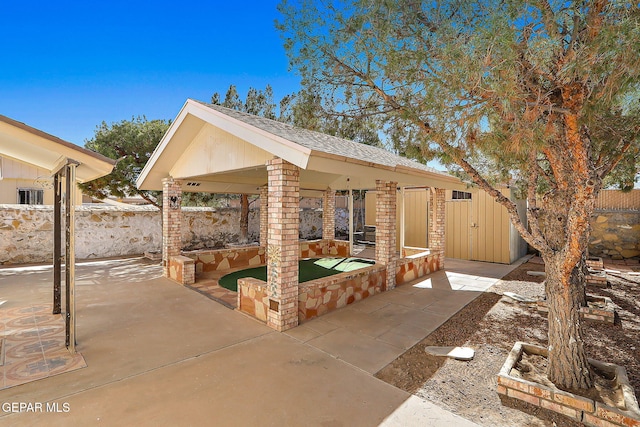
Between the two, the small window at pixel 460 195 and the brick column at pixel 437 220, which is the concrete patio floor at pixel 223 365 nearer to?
the brick column at pixel 437 220

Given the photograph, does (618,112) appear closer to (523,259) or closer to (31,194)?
(523,259)

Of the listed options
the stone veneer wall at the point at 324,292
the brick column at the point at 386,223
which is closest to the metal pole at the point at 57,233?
the stone veneer wall at the point at 324,292

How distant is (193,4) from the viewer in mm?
8461

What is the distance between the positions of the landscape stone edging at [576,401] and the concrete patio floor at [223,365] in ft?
2.73

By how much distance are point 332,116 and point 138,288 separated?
6842 mm

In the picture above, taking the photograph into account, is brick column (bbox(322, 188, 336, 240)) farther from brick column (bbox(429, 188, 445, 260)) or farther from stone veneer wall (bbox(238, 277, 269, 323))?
stone veneer wall (bbox(238, 277, 269, 323))

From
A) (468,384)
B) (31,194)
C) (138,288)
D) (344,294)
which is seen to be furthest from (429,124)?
(31,194)

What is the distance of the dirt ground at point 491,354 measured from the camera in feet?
10.5

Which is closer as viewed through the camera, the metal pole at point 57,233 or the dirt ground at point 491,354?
the dirt ground at point 491,354

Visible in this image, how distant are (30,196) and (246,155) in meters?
18.6

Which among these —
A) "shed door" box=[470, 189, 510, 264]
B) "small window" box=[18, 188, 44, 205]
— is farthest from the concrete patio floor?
"small window" box=[18, 188, 44, 205]

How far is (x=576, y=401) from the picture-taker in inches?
119

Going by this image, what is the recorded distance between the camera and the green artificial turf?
8799 millimetres

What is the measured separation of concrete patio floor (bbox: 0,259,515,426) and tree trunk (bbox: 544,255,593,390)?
1426 mm
